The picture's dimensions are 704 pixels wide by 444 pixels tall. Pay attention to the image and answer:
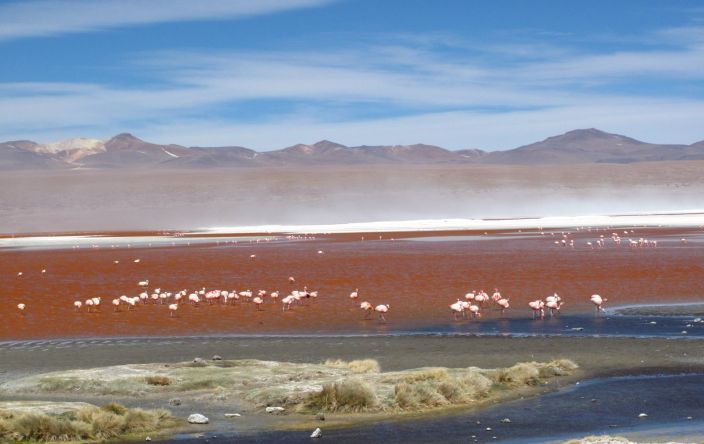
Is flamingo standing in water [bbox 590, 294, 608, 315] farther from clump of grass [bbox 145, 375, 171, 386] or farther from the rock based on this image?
the rock

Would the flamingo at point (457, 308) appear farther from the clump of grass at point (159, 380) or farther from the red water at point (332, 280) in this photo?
the clump of grass at point (159, 380)

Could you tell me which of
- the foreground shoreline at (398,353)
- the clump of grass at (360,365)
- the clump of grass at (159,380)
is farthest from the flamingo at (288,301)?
the clump of grass at (159,380)

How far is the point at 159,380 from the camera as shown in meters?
16.6

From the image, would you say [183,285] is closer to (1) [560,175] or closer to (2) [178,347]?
(2) [178,347]

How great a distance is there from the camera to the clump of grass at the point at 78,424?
1317cm

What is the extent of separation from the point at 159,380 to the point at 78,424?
3.26 metres

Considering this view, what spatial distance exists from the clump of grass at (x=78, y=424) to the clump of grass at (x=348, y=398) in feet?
6.88

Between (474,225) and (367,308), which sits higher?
(474,225)

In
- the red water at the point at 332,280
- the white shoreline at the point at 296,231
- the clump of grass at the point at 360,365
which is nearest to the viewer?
the clump of grass at the point at 360,365

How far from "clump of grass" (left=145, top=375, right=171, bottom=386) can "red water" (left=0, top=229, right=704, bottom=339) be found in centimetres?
700

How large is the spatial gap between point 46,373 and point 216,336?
5.63 m

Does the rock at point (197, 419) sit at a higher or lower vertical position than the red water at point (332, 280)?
lower

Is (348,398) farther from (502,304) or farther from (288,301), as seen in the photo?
(288,301)

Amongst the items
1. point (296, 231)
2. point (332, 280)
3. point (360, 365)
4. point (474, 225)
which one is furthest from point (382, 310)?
point (474, 225)
